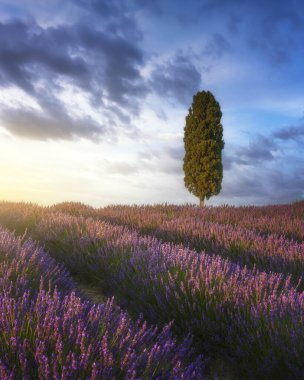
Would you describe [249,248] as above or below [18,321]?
above

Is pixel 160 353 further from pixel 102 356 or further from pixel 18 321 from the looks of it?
pixel 18 321

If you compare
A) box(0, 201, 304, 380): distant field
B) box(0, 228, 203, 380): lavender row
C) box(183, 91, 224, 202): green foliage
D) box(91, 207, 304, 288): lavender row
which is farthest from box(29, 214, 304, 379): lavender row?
box(183, 91, 224, 202): green foliage

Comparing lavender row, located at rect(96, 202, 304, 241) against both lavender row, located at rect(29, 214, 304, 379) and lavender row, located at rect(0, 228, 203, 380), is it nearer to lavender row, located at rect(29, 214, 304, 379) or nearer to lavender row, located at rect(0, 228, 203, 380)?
lavender row, located at rect(29, 214, 304, 379)

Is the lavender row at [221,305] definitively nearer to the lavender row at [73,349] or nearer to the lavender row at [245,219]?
the lavender row at [73,349]

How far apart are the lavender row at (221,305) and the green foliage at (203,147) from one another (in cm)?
1589

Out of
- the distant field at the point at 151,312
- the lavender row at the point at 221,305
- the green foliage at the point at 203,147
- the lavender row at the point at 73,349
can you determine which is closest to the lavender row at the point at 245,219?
the distant field at the point at 151,312

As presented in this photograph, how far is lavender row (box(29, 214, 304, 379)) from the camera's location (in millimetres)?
2746

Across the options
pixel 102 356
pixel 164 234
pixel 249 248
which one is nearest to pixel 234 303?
pixel 102 356

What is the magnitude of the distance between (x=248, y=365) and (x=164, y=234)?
4390 millimetres

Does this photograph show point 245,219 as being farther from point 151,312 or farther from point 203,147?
point 203,147

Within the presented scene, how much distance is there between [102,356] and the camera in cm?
207

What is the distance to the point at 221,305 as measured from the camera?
3242mm

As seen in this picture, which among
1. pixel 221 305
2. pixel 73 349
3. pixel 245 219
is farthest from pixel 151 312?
pixel 245 219

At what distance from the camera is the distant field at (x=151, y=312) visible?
208 cm
